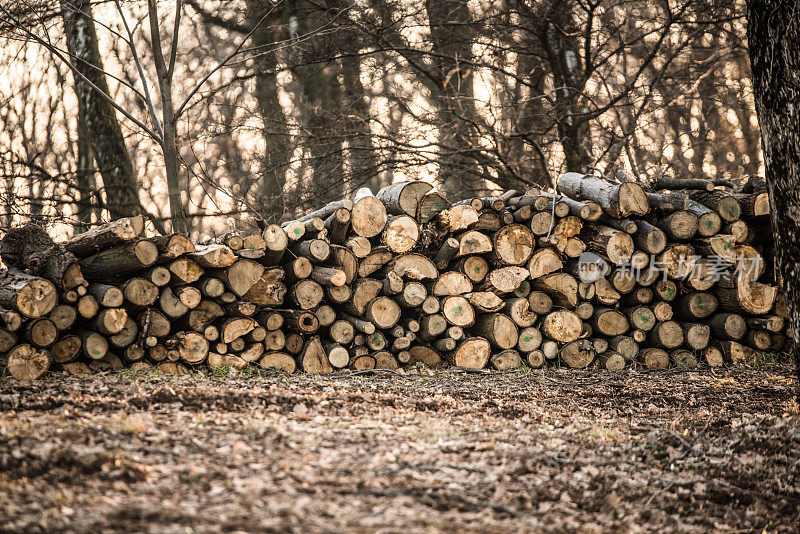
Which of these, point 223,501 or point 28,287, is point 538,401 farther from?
point 28,287

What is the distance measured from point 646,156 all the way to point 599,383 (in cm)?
918

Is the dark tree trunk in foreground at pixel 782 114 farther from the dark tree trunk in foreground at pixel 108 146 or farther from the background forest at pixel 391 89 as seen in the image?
the dark tree trunk in foreground at pixel 108 146

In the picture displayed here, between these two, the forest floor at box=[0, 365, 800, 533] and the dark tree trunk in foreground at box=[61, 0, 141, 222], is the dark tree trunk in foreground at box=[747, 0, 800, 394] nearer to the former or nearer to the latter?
the forest floor at box=[0, 365, 800, 533]

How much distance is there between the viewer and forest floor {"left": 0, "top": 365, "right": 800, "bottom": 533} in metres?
1.88

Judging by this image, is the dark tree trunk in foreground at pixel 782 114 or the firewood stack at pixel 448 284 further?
the firewood stack at pixel 448 284

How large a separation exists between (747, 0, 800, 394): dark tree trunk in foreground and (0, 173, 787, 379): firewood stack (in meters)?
1.94

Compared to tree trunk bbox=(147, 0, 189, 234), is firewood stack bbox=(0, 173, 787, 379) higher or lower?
lower

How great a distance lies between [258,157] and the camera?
326 inches

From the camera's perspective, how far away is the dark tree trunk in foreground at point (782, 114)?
293cm

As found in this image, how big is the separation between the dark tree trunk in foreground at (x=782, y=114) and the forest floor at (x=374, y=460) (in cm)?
94

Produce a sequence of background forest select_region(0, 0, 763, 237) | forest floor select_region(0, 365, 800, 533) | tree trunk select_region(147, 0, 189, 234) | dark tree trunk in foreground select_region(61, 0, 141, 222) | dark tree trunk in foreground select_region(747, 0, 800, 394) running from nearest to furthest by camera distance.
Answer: forest floor select_region(0, 365, 800, 533), dark tree trunk in foreground select_region(747, 0, 800, 394), tree trunk select_region(147, 0, 189, 234), background forest select_region(0, 0, 763, 237), dark tree trunk in foreground select_region(61, 0, 141, 222)

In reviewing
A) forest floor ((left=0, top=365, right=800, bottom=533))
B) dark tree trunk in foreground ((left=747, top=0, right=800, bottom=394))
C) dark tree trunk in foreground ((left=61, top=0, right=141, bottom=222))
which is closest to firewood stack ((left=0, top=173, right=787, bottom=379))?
forest floor ((left=0, top=365, right=800, bottom=533))

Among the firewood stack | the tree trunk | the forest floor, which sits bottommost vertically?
the forest floor

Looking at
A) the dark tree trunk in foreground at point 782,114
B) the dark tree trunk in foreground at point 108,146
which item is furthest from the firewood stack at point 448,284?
the dark tree trunk in foreground at point 108,146
